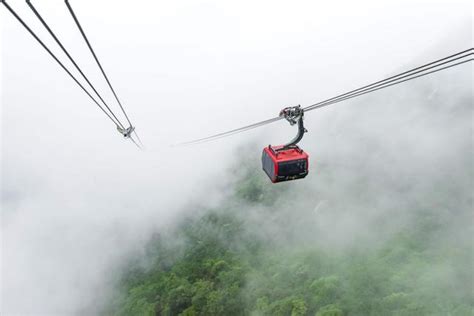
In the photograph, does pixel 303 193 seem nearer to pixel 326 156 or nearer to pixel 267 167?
pixel 326 156

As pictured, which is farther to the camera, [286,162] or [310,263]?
[310,263]

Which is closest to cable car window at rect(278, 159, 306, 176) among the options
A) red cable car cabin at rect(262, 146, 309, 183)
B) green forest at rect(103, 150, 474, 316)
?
red cable car cabin at rect(262, 146, 309, 183)

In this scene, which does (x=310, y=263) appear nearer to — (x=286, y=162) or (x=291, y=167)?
(x=291, y=167)

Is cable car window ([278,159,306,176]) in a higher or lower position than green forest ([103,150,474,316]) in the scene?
higher

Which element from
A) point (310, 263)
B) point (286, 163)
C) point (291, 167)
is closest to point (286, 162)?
point (286, 163)

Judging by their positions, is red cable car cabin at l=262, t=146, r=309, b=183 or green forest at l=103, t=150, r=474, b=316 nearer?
red cable car cabin at l=262, t=146, r=309, b=183

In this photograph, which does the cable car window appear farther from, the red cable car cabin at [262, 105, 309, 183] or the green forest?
the green forest

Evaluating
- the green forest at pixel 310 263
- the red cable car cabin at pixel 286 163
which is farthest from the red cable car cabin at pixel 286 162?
the green forest at pixel 310 263

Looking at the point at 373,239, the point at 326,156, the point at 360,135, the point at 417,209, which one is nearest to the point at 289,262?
the point at 373,239
